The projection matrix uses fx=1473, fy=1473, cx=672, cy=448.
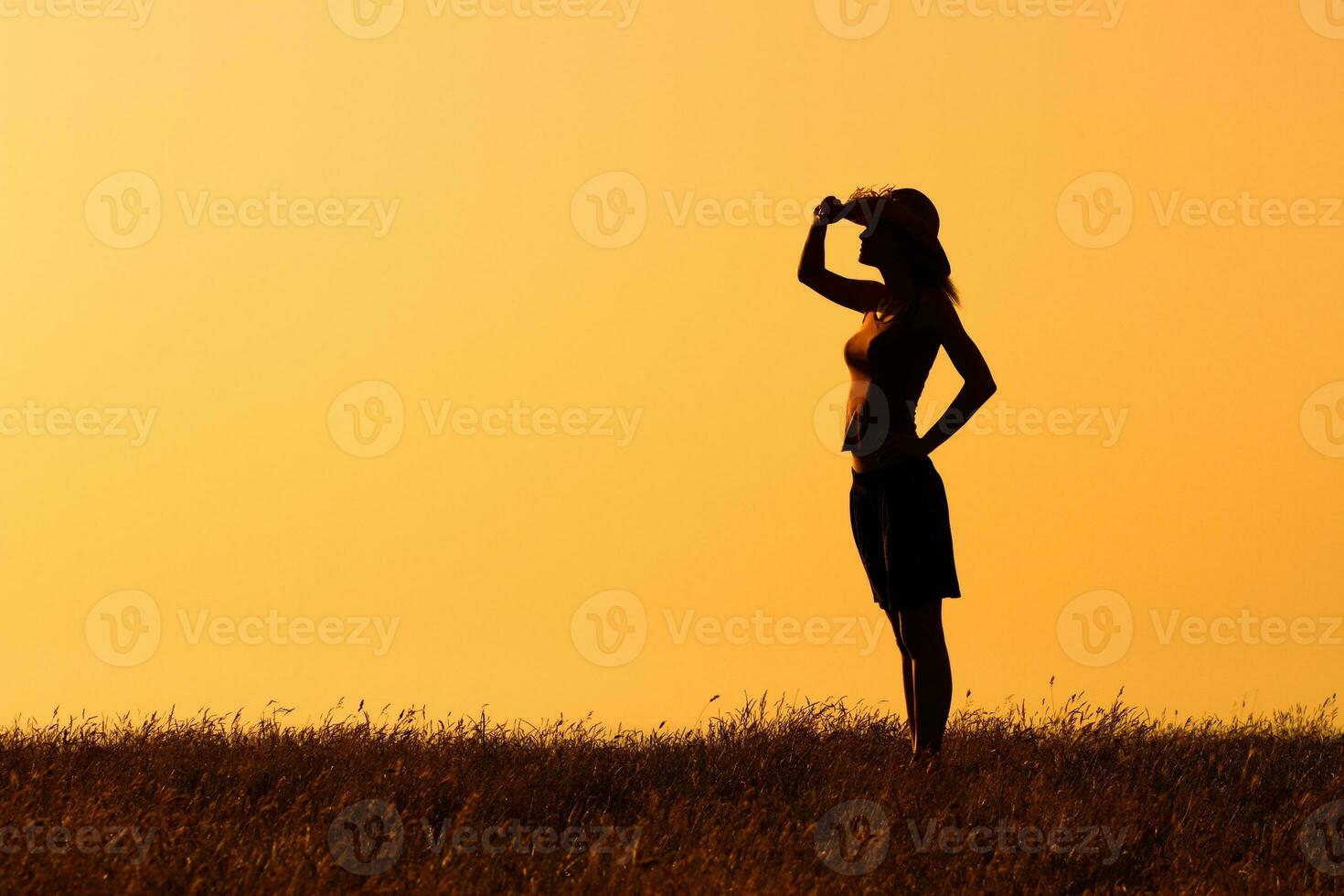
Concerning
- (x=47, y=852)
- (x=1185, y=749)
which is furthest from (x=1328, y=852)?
(x=47, y=852)

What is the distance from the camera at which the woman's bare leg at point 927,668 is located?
754cm

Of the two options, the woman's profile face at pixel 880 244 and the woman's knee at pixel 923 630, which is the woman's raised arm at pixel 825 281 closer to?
the woman's profile face at pixel 880 244

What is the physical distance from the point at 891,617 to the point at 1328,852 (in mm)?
2299

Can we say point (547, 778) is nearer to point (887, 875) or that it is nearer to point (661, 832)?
point (661, 832)

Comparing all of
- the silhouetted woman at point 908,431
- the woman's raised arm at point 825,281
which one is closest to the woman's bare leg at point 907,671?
the silhouetted woman at point 908,431

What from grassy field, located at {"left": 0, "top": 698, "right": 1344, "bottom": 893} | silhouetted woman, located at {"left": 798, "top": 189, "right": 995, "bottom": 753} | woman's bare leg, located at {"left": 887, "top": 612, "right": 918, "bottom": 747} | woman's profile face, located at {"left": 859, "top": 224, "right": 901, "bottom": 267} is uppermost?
woman's profile face, located at {"left": 859, "top": 224, "right": 901, "bottom": 267}

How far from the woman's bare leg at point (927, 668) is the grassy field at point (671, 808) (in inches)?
8.3

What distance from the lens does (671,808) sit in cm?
669

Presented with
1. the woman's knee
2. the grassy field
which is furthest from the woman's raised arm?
the grassy field

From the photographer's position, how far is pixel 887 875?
5812 mm

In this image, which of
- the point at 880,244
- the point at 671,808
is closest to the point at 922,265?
the point at 880,244

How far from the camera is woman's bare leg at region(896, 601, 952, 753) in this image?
7539 mm

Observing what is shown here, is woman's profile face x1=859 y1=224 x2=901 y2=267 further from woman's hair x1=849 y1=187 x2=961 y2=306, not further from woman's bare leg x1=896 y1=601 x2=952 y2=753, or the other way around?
woman's bare leg x1=896 y1=601 x2=952 y2=753

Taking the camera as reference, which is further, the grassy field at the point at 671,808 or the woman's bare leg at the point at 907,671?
the woman's bare leg at the point at 907,671
